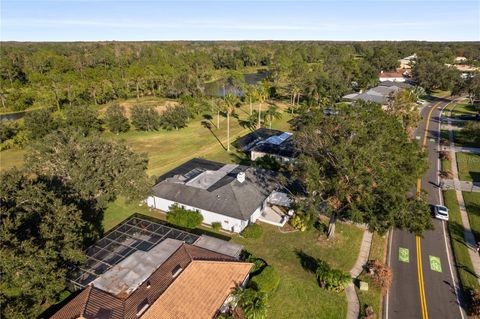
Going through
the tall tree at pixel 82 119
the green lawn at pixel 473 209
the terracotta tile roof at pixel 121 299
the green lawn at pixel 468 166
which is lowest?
the green lawn at pixel 473 209

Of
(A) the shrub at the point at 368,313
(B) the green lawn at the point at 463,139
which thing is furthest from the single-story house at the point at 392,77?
(A) the shrub at the point at 368,313

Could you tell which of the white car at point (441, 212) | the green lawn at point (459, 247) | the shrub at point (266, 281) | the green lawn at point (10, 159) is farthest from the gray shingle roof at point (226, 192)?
the green lawn at point (10, 159)

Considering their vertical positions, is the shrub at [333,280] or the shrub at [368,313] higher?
the shrub at [333,280]

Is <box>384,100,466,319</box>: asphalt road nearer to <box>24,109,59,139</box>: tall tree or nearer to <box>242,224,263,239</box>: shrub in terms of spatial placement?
<box>242,224,263,239</box>: shrub

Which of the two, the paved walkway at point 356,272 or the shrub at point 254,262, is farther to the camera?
the shrub at point 254,262

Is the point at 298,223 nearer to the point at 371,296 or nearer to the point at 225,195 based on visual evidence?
the point at 225,195

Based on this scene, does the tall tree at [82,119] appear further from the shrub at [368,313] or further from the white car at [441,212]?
the white car at [441,212]

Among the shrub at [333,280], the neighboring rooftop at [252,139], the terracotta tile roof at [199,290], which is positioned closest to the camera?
the terracotta tile roof at [199,290]

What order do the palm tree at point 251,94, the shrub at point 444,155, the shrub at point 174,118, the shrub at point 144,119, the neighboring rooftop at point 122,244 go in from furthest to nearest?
the palm tree at point 251,94 → the shrub at point 174,118 → the shrub at point 144,119 → the shrub at point 444,155 → the neighboring rooftop at point 122,244
